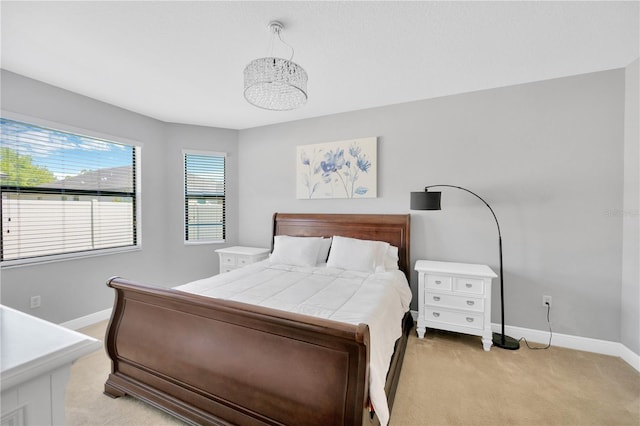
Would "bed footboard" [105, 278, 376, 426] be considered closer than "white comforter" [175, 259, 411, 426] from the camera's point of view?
Yes

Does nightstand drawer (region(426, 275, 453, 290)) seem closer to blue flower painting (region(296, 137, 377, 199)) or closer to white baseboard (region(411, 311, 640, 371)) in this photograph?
white baseboard (region(411, 311, 640, 371))

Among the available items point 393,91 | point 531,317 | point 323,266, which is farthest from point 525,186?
point 323,266

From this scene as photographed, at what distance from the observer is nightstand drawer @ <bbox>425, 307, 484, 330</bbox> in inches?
100

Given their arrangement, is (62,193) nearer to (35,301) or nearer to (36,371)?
(35,301)

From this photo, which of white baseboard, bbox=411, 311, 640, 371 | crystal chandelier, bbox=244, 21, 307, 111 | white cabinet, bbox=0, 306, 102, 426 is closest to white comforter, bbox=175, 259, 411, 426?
white cabinet, bbox=0, 306, 102, 426

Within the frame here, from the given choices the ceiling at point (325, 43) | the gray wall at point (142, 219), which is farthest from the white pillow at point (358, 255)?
the gray wall at point (142, 219)

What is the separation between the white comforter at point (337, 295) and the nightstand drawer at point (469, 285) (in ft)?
1.63

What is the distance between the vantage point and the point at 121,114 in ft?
11.0

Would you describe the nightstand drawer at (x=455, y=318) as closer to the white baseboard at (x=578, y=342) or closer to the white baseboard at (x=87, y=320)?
the white baseboard at (x=578, y=342)

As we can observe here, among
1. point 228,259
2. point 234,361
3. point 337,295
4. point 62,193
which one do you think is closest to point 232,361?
point 234,361

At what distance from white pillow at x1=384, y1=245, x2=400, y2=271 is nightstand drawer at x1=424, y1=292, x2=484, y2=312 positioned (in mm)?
420

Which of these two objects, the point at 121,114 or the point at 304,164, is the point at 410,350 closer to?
the point at 304,164

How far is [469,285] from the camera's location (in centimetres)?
256

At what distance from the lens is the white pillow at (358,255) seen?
9.14 ft
